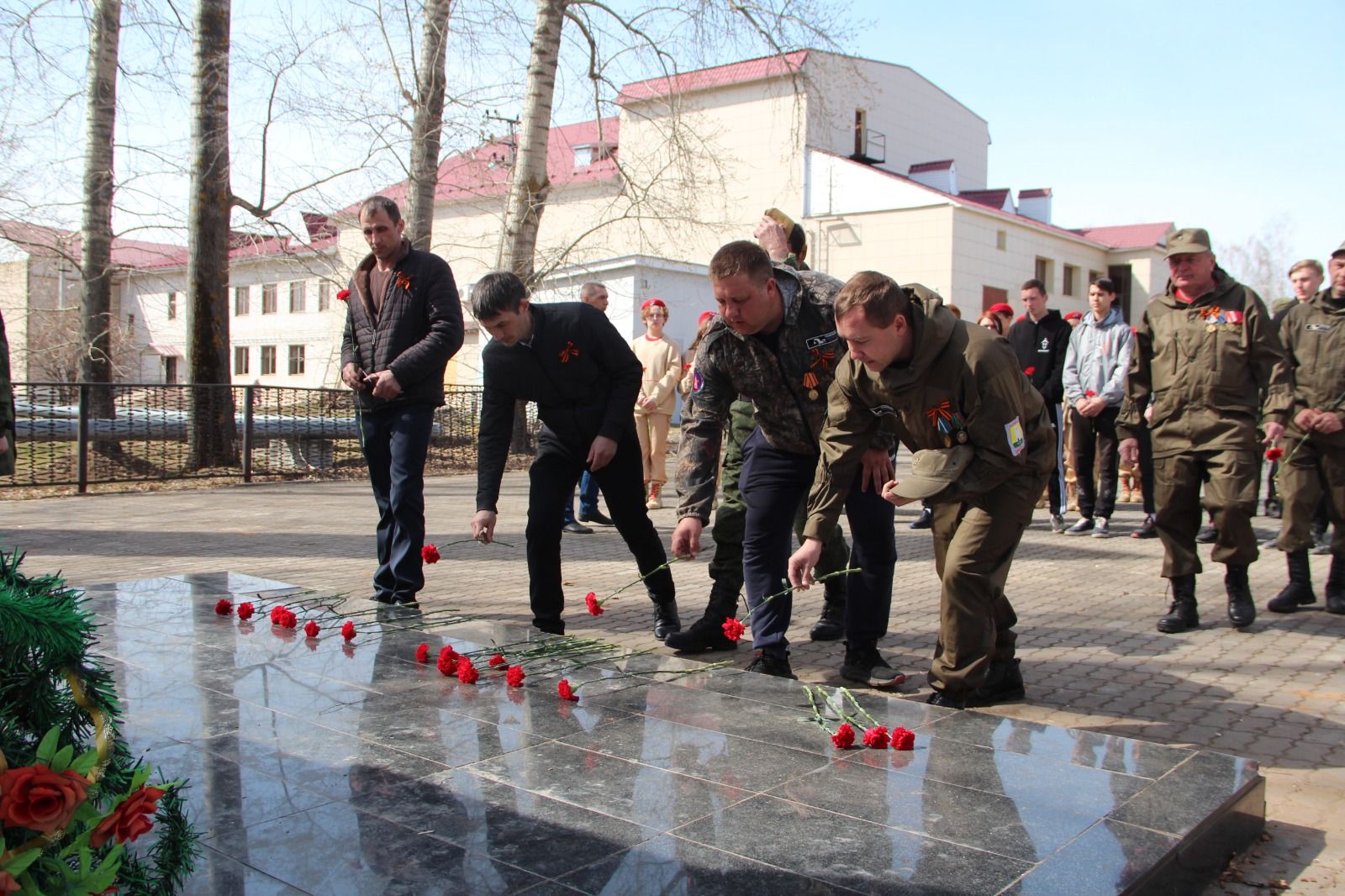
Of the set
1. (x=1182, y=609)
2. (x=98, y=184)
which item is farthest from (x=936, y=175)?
(x=1182, y=609)

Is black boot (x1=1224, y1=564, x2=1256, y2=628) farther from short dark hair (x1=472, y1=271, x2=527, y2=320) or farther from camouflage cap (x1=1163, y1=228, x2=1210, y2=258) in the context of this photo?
short dark hair (x1=472, y1=271, x2=527, y2=320)

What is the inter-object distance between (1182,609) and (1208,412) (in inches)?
41.7

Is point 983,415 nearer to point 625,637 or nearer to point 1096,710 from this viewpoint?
point 1096,710

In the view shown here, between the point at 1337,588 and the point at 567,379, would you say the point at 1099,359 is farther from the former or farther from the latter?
the point at 567,379

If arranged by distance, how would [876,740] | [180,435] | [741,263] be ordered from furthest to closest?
[180,435] → [741,263] → [876,740]

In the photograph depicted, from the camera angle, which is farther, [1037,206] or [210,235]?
[1037,206]

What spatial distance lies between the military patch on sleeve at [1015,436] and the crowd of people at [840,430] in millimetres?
10

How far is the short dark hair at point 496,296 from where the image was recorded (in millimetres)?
5145

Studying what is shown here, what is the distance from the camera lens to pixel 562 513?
5508 mm

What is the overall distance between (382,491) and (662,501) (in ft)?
23.3

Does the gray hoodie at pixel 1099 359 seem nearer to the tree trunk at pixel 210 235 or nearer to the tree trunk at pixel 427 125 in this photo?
the tree trunk at pixel 427 125

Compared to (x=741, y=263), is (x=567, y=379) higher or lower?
lower

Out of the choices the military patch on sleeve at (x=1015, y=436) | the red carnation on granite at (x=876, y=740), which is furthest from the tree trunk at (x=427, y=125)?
the red carnation on granite at (x=876, y=740)

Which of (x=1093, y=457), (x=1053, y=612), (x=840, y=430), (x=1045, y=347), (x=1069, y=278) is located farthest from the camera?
(x=1069, y=278)
